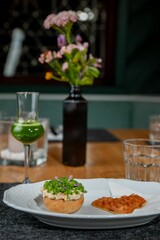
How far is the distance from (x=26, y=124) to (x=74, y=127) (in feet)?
0.98

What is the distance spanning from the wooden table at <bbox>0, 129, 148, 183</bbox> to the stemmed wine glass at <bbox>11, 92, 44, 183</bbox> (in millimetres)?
112

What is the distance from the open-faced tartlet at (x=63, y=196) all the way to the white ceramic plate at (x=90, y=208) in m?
0.02

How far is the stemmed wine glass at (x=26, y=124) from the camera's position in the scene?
1.47m

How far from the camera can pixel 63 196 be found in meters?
1.03

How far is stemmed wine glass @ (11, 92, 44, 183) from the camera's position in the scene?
4.84 feet

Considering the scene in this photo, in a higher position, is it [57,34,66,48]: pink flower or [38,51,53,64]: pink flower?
[57,34,66,48]: pink flower

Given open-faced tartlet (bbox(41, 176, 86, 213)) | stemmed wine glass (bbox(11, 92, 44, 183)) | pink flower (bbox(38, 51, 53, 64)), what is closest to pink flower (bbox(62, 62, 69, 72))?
pink flower (bbox(38, 51, 53, 64))

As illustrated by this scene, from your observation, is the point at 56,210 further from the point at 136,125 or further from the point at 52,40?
the point at 52,40

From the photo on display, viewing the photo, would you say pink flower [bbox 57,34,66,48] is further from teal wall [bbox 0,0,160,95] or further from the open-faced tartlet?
teal wall [bbox 0,0,160,95]

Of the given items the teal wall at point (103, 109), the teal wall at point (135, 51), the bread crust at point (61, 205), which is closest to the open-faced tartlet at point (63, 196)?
the bread crust at point (61, 205)

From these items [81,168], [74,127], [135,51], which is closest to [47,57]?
[74,127]

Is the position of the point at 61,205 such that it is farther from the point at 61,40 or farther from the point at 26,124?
the point at 61,40

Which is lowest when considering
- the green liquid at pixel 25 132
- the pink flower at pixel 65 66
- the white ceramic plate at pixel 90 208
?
the white ceramic plate at pixel 90 208

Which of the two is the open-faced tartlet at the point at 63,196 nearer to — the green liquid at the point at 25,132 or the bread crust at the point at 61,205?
the bread crust at the point at 61,205
